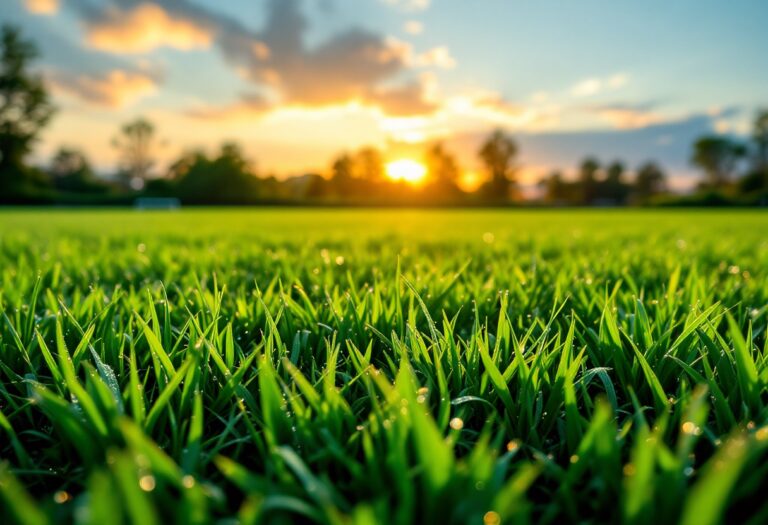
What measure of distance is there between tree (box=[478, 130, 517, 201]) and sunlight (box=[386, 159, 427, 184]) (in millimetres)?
8903

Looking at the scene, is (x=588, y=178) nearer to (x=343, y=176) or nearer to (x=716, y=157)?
(x=716, y=157)

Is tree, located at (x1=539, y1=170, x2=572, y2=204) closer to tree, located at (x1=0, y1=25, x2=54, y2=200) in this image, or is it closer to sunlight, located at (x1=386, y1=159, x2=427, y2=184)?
sunlight, located at (x1=386, y1=159, x2=427, y2=184)

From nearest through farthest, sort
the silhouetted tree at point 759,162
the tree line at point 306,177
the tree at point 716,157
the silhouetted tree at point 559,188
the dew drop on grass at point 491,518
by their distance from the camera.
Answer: the dew drop on grass at point 491,518 < the tree line at point 306,177 < the silhouetted tree at point 759,162 < the tree at point 716,157 < the silhouetted tree at point 559,188

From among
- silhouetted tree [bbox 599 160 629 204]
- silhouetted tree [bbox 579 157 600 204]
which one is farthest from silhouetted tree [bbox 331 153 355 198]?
silhouetted tree [bbox 599 160 629 204]

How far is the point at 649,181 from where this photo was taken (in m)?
80.9

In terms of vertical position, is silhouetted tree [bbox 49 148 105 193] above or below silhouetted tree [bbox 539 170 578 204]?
above

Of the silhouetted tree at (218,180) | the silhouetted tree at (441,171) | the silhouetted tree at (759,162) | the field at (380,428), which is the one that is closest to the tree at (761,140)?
the silhouetted tree at (759,162)

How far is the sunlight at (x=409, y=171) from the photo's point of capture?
63.0 m

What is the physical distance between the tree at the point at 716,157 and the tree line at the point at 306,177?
14 centimetres

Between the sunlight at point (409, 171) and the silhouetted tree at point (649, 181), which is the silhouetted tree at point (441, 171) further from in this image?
the silhouetted tree at point (649, 181)

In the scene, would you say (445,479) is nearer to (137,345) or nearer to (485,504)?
(485,504)

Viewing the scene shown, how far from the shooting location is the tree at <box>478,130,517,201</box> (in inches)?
2579

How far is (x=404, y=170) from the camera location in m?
63.2

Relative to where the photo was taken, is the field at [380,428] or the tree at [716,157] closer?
the field at [380,428]
